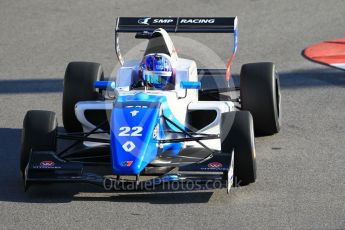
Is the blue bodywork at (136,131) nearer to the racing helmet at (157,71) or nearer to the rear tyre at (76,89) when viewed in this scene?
the racing helmet at (157,71)

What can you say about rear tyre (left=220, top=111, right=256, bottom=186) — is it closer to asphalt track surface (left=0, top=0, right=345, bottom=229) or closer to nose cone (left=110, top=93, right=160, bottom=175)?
asphalt track surface (left=0, top=0, right=345, bottom=229)

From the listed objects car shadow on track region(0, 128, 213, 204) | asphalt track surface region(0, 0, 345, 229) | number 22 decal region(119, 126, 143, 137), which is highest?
number 22 decal region(119, 126, 143, 137)

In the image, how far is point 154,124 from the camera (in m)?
8.91

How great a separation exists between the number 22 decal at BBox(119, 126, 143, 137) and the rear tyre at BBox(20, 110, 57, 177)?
0.71 m

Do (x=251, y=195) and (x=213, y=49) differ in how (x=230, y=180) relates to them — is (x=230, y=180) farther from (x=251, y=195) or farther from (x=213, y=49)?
(x=213, y=49)

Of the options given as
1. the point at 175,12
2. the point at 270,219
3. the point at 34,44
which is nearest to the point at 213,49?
the point at 175,12

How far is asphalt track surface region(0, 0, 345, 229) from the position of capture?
821 centimetres

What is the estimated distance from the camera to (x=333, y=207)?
8406 millimetres

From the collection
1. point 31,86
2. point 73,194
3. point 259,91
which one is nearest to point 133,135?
point 73,194

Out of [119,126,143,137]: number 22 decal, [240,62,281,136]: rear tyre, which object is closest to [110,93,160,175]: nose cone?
[119,126,143,137]: number 22 decal

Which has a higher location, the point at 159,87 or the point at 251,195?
the point at 159,87

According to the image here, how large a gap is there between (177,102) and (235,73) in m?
4.24

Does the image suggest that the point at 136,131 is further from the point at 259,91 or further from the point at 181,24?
the point at 181,24

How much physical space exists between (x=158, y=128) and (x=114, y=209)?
40.8 inches
